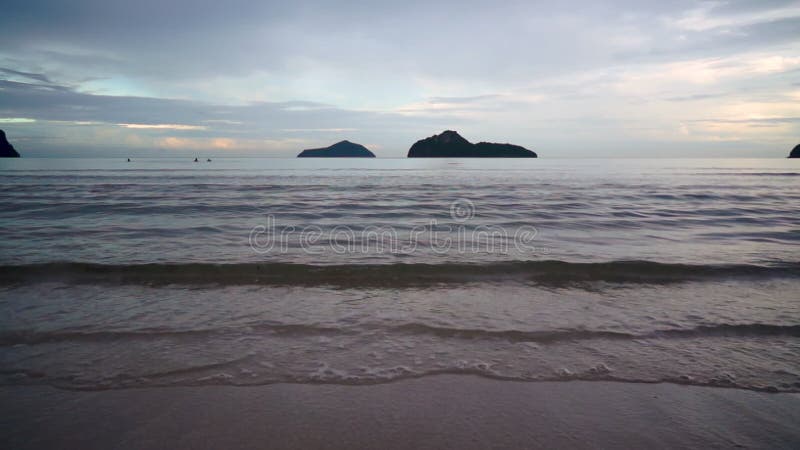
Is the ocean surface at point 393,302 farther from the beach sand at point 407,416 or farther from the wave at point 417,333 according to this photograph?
the beach sand at point 407,416

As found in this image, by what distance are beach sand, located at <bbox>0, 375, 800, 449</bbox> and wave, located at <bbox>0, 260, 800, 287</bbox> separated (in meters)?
3.93

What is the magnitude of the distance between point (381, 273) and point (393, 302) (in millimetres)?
1803

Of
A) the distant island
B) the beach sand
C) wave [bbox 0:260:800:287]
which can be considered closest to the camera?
the beach sand

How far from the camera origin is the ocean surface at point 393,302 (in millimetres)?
4168

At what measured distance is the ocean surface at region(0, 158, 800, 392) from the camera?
417cm

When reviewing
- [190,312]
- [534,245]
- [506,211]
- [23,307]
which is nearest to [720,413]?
[190,312]

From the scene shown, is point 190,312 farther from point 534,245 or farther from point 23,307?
point 534,245

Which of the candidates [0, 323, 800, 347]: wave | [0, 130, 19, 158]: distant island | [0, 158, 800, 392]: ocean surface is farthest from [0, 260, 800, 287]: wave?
[0, 130, 19, 158]: distant island

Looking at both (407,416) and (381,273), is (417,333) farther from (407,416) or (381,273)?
(381,273)

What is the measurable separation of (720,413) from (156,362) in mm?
5711

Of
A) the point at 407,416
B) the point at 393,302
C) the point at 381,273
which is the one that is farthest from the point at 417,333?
the point at 381,273

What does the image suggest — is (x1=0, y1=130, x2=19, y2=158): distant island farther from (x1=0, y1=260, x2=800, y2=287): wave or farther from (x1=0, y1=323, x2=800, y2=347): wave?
(x1=0, y1=323, x2=800, y2=347): wave

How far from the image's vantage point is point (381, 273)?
26.9ft

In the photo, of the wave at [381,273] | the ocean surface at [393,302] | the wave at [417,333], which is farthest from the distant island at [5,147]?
the wave at [417,333]
